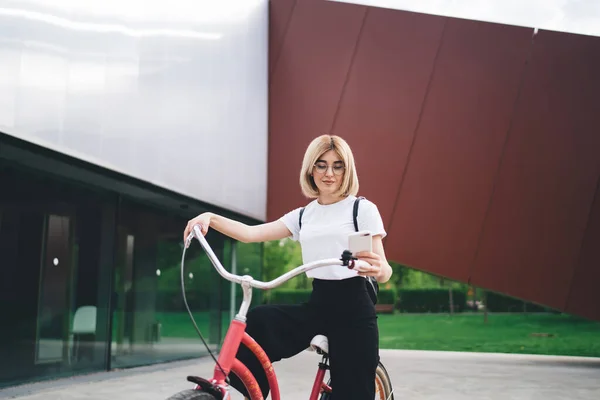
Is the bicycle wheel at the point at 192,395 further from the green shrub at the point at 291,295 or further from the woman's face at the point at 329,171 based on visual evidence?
the green shrub at the point at 291,295

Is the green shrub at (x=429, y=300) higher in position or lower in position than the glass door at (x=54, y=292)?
lower

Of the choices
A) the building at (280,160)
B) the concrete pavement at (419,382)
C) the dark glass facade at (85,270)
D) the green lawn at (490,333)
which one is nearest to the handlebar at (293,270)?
the dark glass facade at (85,270)

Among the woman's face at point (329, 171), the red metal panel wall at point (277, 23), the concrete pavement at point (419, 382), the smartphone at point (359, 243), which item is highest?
the red metal panel wall at point (277, 23)

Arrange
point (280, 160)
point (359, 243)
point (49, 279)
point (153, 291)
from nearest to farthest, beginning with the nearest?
1. point (359, 243)
2. point (49, 279)
3. point (153, 291)
4. point (280, 160)

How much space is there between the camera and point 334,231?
104 inches

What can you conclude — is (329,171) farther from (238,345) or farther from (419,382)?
(419,382)

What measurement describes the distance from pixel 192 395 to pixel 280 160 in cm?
1115

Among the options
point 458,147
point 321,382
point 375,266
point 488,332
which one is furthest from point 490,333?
point 375,266

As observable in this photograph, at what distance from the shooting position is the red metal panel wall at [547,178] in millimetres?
11633

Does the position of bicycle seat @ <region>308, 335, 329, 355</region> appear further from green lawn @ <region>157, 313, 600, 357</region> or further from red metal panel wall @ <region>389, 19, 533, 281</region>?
green lawn @ <region>157, 313, 600, 357</region>

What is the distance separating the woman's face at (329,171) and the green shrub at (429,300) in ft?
106

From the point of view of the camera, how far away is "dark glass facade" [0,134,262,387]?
7.21m

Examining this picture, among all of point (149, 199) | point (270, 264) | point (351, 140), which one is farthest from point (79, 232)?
point (270, 264)

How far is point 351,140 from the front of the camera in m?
12.7
